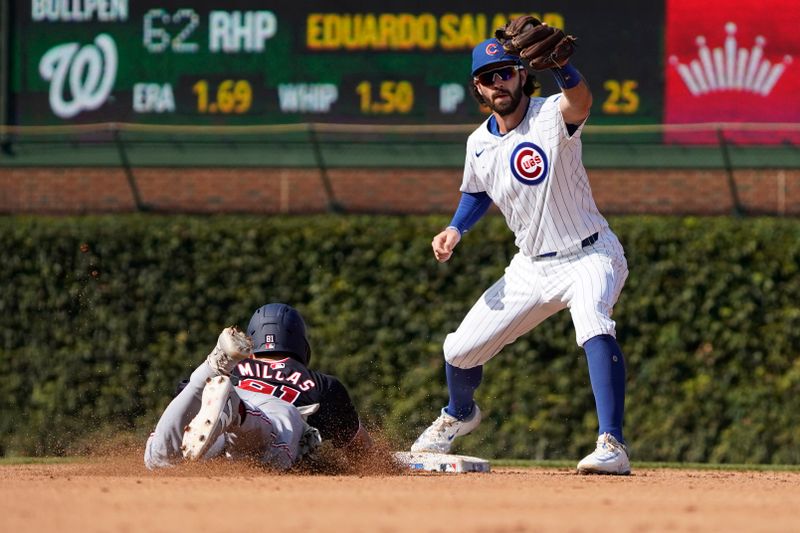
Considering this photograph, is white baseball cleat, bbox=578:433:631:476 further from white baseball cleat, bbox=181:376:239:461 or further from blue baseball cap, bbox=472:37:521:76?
blue baseball cap, bbox=472:37:521:76

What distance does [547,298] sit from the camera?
703 centimetres

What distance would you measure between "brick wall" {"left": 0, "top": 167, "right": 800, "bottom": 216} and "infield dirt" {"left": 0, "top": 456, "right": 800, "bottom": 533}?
5.51m

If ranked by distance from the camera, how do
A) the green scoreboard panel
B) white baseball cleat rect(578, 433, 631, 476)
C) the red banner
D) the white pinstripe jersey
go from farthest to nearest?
the green scoreboard panel < the red banner < the white pinstripe jersey < white baseball cleat rect(578, 433, 631, 476)

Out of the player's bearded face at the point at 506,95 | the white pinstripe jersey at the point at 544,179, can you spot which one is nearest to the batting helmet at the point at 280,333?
the white pinstripe jersey at the point at 544,179

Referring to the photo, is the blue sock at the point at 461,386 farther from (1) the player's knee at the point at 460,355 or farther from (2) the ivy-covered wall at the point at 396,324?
(2) the ivy-covered wall at the point at 396,324

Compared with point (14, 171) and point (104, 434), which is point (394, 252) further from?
point (14, 171)

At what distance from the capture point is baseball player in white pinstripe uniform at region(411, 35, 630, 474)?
6703 millimetres

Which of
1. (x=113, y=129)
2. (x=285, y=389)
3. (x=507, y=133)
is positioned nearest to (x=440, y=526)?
(x=285, y=389)

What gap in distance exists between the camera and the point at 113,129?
1258cm

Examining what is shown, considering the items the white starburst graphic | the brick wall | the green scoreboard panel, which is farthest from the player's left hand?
the white starburst graphic

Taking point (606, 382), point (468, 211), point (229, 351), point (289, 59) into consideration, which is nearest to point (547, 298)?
point (606, 382)

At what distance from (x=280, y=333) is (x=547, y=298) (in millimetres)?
1311

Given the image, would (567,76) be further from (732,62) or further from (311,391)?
(732,62)

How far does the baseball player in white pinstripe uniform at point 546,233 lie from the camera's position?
264 inches
